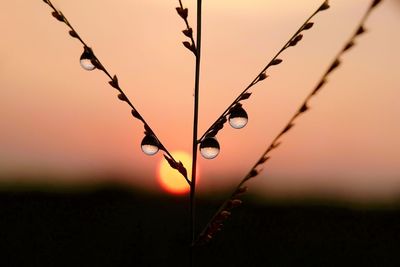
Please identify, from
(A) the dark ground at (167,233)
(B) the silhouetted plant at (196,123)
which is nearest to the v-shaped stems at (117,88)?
(B) the silhouetted plant at (196,123)

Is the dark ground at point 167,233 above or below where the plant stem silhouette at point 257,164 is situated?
below

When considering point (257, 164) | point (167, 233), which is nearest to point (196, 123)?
point (257, 164)

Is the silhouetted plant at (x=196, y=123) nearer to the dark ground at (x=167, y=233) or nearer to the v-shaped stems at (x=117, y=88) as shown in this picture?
the v-shaped stems at (x=117, y=88)

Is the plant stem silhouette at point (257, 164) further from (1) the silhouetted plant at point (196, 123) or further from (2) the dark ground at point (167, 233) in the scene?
(2) the dark ground at point (167, 233)

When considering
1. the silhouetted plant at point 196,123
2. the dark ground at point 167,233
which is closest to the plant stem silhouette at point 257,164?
the silhouetted plant at point 196,123

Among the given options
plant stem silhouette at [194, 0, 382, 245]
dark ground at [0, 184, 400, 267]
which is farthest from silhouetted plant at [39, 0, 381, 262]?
dark ground at [0, 184, 400, 267]

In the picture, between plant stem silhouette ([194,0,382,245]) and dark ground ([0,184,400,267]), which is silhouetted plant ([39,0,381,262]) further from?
dark ground ([0,184,400,267])

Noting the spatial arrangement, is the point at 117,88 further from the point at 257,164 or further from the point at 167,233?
the point at 167,233

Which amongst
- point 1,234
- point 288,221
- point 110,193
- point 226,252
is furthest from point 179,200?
point 1,234

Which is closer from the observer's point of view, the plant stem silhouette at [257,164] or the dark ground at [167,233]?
the plant stem silhouette at [257,164]
